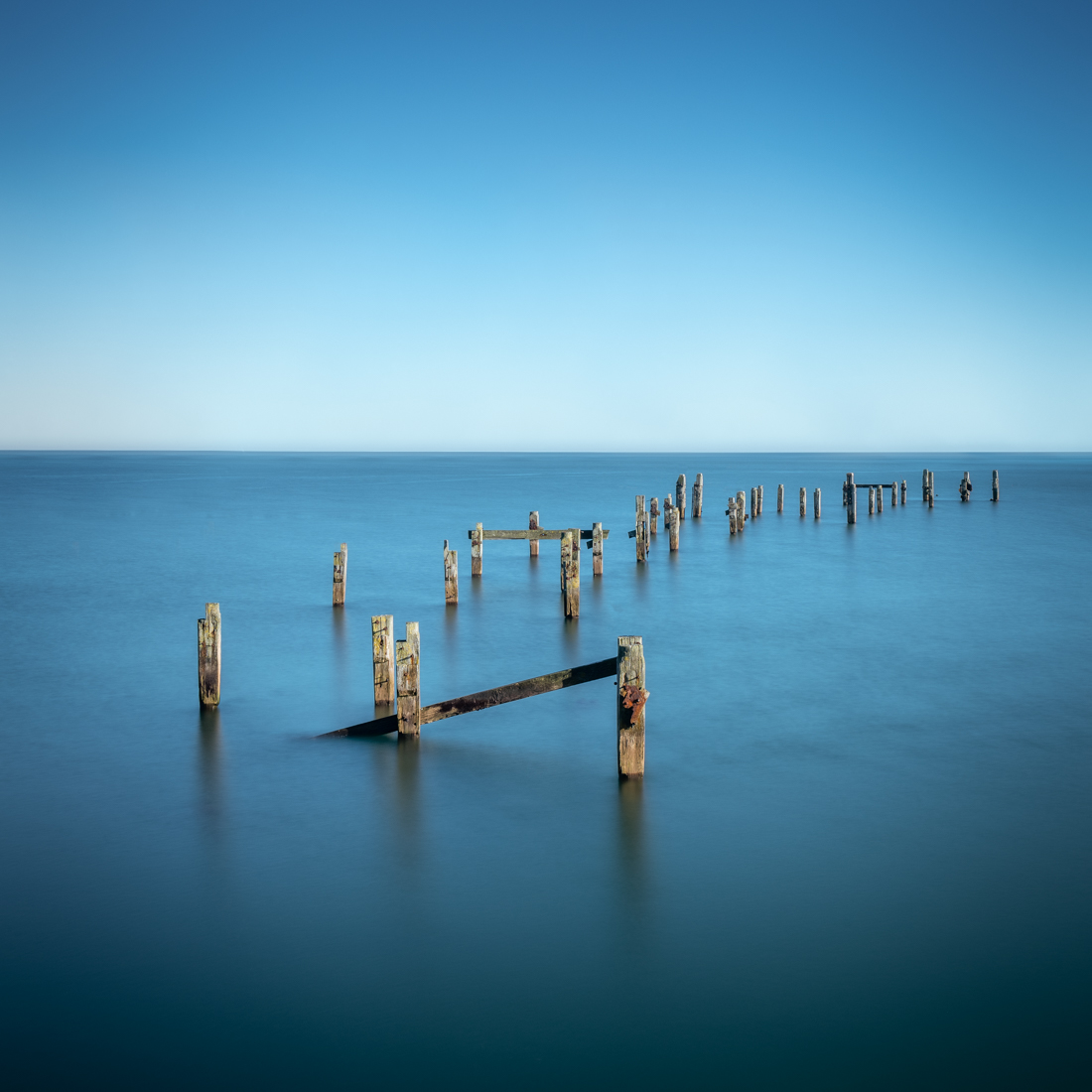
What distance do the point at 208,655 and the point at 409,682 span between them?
3031 millimetres

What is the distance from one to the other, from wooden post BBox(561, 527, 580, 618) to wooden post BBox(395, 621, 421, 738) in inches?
343

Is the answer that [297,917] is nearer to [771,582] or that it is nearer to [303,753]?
[303,753]

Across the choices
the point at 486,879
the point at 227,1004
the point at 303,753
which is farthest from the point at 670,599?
the point at 227,1004

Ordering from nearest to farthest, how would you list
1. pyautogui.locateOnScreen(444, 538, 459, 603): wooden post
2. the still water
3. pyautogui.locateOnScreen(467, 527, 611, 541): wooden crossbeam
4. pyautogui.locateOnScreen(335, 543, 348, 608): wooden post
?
the still water
pyautogui.locateOnScreen(335, 543, 348, 608): wooden post
pyautogui.locateOnScreen(444, 538, 459, 603): wooden post
pyautogui.locateOnScreen(467, 527, 611, 541): wooden crossbeam

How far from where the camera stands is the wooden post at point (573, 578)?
19.5 meters

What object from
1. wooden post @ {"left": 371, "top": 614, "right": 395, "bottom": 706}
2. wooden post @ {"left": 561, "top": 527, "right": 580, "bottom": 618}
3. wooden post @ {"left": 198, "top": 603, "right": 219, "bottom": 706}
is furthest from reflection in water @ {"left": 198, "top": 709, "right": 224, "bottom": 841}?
wooden post @ {"left": 561, "top": 527, "right": 580, "bottom": 618}

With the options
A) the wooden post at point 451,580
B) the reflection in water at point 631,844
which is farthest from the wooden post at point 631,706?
the wooden post at point 451,580

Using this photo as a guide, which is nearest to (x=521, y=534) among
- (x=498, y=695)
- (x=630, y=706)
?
(x=498, y=695)

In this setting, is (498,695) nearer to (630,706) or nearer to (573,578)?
(630,706)

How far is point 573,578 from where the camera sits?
1970cm

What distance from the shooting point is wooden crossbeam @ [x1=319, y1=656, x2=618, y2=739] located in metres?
9.76

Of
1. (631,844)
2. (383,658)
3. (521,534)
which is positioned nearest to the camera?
(631,844)

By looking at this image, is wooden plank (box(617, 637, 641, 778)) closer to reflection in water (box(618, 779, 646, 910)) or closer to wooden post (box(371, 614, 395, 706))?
reflection in water (box(618, 779, 646, 910))

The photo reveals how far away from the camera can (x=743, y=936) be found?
7.16m
